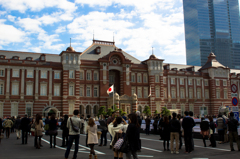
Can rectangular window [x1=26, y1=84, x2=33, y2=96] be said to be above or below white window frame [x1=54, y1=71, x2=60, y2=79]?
below

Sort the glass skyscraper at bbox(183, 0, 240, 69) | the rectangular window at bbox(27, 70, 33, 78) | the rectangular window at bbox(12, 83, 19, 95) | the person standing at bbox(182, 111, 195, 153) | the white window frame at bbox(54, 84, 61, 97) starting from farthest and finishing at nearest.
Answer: the glass skyscraper at bbox(183, 0, 240, 69), the white window frame at bbox(54, 84, 61, 97), the rectangular window at bbox(27, 70, 33, 78), the rectangular window at bbox(12, 83, 19, 95), the person standing at bbox(182, 111, 195, 153)

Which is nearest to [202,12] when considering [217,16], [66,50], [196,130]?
[217,16]

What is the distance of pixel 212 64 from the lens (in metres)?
61.4

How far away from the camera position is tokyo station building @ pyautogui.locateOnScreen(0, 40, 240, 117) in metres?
43.4

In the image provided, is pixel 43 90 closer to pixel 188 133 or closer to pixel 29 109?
pixel 29 109

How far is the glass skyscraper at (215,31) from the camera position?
4998 inches

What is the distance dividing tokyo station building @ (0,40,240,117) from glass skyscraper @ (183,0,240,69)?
7495 centimetres

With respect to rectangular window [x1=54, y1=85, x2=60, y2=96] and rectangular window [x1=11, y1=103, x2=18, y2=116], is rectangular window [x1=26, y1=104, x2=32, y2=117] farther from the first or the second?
rectangular window [x1=54, y1=85, x2=60, y2=96]

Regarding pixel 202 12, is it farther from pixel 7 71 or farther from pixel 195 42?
pixel 7 71

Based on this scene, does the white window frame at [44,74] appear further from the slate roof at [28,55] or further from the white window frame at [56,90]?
the slate roof at [28,55]

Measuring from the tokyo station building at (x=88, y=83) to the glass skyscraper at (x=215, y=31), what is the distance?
246 feet

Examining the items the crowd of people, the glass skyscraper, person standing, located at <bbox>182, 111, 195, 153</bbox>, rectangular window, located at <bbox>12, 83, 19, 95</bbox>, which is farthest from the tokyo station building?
the glass skyscraper

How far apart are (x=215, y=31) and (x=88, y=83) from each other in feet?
324

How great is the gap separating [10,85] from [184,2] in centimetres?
11719
